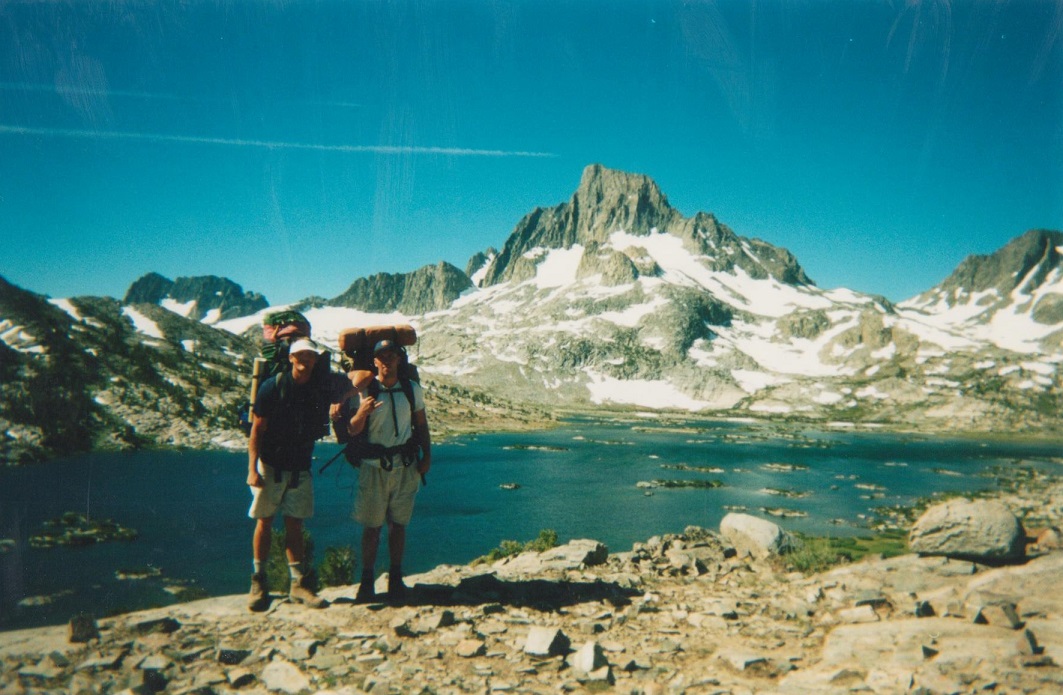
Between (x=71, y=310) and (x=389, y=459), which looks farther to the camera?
(x=71, y=310)

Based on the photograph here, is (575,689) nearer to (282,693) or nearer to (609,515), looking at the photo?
(282,693)

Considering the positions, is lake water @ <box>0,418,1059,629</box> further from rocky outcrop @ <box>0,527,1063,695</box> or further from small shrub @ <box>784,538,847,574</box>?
small shrub @ <box>784,538,847,574</box>

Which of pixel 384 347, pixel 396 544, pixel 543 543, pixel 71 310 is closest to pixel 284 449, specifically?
pixel 384 347

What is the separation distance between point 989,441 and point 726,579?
672 ft

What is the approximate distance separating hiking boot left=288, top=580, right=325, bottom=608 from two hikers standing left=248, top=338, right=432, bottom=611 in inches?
0.6

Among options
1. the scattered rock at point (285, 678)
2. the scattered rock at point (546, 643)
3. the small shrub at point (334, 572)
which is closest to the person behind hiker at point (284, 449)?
the scattered rock at point (285, 678)

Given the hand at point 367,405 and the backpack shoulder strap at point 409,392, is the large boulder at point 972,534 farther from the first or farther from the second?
the hand at point 367,405

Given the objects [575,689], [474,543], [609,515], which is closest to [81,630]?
[575,689]

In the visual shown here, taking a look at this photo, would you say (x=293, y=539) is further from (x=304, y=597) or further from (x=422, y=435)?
(x=422, y=435)

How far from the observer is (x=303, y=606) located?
979 cm

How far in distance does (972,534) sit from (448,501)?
61.6 m

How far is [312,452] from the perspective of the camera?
956cm

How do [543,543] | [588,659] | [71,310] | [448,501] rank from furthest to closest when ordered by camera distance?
[71,310]
[448,501]
[543,543]
[588,659]

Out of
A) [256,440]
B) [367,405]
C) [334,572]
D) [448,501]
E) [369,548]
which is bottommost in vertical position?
[448,501]
